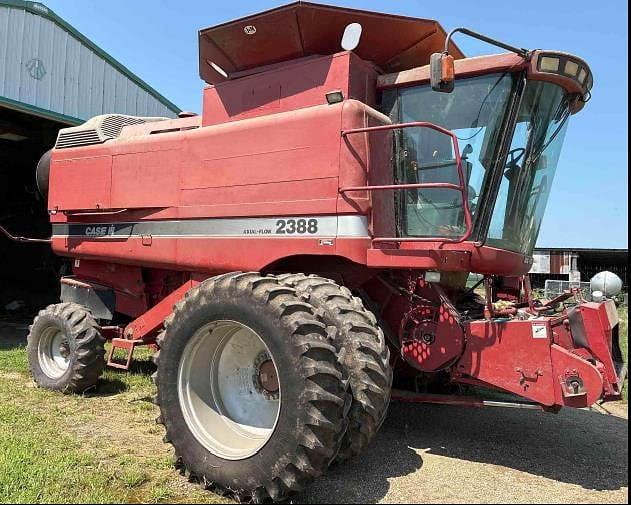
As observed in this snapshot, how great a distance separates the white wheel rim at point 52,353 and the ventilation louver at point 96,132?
7.02 feet

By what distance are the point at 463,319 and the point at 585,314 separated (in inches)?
33.0

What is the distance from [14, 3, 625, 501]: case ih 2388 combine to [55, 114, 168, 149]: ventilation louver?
88 cm


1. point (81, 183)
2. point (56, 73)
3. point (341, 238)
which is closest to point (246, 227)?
point (341, 238)

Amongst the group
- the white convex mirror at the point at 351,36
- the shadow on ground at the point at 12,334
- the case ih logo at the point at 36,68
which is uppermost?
the case ih logo at the point at 36,68

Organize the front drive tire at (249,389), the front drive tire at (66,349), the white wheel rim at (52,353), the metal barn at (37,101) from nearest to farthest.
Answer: the front drive tire at (249,389)
the front drive tire at (66,349)
the white wheel rim at (52,353)
the metal barn at (37,101)

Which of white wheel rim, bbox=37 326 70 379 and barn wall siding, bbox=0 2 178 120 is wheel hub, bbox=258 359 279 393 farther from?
barn wall siding, bbox=0 2 178 120

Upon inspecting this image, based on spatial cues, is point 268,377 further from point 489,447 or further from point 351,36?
point 351,36

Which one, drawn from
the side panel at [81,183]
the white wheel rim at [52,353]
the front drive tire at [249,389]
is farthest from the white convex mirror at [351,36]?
the white wheel rim at [52,353]

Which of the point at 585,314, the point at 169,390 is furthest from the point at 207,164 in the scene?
the point at 585,314

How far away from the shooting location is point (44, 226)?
1312 cm

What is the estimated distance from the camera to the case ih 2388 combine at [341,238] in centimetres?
358

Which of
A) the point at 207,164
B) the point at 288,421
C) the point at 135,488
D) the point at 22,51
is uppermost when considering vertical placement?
the point at 22,51

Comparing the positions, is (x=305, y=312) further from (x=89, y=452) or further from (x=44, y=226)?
(x=44, y=226)

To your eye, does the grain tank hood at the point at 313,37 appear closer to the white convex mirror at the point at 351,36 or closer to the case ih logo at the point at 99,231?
the white convex mirror at the point at 351,36
